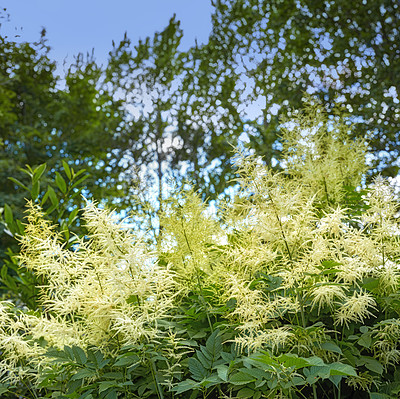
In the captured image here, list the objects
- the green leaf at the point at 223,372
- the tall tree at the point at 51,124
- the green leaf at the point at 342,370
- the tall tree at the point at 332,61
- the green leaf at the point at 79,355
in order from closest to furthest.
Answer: the green leaf at the point at 342,370, the green leaf at the point at 223,372, the green leaf at the point at 79,355, the tall tree at the point at 332,61, the tall tree at the point at 51,124

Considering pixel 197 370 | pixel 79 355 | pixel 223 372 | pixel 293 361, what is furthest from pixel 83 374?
pixel 293 361

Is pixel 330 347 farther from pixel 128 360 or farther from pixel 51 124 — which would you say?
pixel 51 124

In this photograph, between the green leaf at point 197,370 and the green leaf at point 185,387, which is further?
the green leaf at point 197,370

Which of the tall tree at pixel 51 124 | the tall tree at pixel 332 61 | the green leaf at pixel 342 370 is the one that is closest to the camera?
the green leaf at pixel 342 370

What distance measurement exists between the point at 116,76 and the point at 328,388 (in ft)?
34.1

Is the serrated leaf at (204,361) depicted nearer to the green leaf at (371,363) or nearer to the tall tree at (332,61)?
the green leaf at (371,363)

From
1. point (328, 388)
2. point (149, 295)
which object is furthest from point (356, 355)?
point (149, 295)

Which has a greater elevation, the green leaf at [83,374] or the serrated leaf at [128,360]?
the serrated leaf at [128,360]

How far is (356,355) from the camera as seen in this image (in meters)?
1.57

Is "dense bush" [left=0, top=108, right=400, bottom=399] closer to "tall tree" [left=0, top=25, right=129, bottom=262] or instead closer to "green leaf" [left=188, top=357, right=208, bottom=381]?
"green leaf" [left=188, top=357, right=208, bottom=381]

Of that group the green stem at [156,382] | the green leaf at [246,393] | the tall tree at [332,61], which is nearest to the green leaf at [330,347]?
the green leaf at [246,393]

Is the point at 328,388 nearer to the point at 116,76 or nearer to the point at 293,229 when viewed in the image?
the point at 293,229

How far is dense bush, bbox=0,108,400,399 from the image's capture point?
1345 millimetres

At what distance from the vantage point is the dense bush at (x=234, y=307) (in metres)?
1.34
